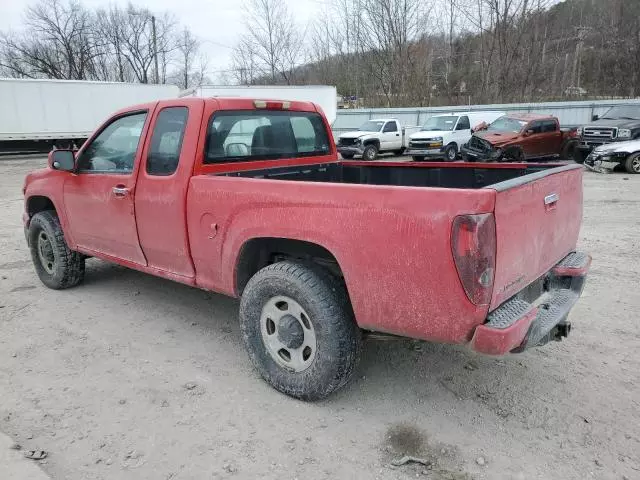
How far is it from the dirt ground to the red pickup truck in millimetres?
390

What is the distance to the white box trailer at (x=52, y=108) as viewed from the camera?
74.4ft

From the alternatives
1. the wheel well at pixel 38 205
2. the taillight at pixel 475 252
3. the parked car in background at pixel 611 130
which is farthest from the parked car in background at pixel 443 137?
the taillight at pixel 475 252

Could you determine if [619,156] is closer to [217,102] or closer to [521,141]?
[521,141]

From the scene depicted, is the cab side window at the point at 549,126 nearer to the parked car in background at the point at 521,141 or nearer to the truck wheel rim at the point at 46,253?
the parked car in background at the point at 521,141

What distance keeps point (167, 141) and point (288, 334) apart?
178cm

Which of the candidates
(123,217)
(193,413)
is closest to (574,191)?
(193,413)

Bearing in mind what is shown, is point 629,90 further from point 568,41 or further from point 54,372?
point 54,372

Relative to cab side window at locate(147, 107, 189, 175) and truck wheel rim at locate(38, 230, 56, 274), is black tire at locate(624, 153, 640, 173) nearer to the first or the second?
cab side window at locate(147, 107, 189, 175)

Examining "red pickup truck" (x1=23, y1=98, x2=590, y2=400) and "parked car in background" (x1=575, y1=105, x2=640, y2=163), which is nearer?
"red pickup truck" (x1=23, y1=98, x2=590, y2=400)

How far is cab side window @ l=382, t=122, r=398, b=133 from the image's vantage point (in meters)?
21.6

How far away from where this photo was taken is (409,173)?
4438mm

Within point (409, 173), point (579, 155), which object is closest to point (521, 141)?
point (579, 155)

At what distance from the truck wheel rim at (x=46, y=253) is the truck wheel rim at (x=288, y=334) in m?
3.17

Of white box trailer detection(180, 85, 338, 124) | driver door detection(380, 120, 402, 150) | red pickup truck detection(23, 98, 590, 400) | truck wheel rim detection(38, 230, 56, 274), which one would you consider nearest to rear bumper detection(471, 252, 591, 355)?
red pickup truck detection(23, 98, 590, 400)
